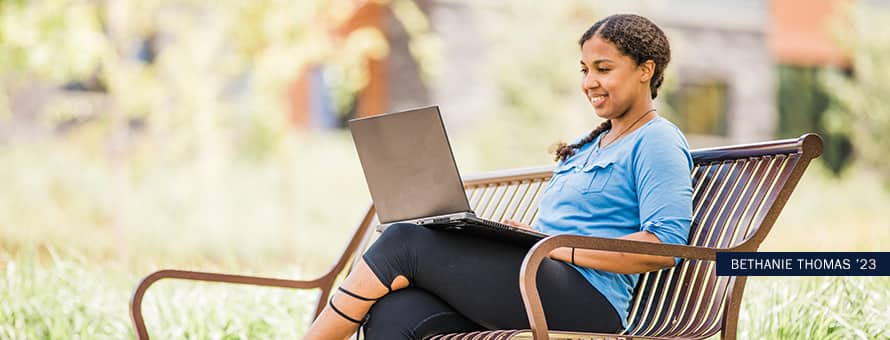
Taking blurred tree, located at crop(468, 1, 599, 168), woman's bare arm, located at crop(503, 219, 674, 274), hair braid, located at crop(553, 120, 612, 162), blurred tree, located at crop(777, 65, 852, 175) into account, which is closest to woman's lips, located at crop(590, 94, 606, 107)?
hair braid, located at crop(553, 120, 612, 162)

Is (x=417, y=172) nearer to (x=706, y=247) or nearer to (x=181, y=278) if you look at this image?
(x=706, y=247)

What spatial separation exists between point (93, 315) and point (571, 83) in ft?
27.5

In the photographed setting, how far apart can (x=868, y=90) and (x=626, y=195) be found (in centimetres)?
1271

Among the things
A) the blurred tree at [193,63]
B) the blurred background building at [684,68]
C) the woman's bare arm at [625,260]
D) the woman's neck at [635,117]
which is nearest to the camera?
the woman's bare arm at [625,260]

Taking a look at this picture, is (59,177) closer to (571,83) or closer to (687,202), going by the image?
(571,83)

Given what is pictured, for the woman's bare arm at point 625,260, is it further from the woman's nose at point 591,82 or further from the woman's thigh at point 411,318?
the woman's nose at point 591,82

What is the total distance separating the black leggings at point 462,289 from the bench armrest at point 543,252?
12.0 inches

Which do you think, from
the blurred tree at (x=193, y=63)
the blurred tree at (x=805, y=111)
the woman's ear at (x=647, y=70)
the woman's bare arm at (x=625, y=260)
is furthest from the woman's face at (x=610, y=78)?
the blurred tree at (x=805, y=111)

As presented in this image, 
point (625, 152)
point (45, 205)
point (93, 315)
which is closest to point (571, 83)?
point (45, 205)

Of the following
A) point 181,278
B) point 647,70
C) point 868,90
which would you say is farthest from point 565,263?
point 868,90

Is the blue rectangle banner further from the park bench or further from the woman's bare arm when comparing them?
the woman's bare arm

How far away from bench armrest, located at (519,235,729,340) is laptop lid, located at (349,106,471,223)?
403 millimetres

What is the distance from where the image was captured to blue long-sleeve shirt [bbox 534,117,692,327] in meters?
3.12

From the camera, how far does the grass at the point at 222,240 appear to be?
Result: 4398 millimetres
